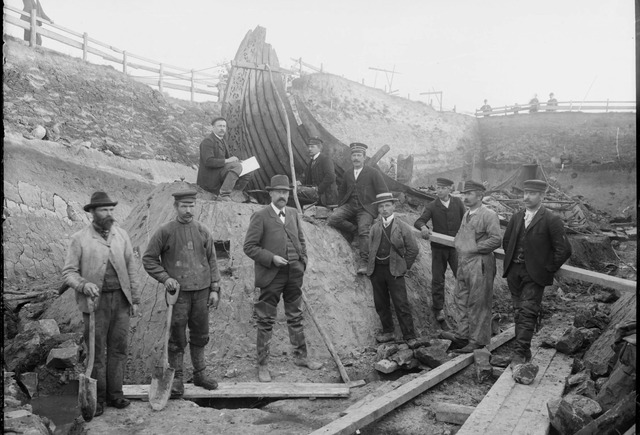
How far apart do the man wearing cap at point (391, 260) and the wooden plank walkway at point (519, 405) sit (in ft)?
5.09

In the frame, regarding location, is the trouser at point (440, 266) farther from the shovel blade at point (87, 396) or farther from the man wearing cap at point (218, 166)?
→ the shovel blade at point (87, 396)

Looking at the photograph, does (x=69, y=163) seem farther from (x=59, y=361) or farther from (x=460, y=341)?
(x=460, y=341)

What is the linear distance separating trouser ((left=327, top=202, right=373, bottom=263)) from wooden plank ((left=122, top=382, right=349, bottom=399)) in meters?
2.52

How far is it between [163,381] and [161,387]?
0.05m

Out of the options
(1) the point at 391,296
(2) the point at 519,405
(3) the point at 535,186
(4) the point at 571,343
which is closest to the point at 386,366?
(1) the point at 391,296

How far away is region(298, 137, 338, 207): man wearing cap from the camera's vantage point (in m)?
7.64

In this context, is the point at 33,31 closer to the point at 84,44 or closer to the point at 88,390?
the point at 84,44

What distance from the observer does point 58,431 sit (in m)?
3.97

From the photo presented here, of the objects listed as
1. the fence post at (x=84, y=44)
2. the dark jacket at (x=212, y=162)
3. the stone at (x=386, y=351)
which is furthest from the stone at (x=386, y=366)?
the fence post at (x=84, y=44)

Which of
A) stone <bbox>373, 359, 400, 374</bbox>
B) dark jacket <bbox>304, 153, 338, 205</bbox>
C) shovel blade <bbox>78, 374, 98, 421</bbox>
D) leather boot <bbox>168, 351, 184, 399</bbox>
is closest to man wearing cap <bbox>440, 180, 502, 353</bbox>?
stone <bbox>373, 359, 400, 374</bbox>

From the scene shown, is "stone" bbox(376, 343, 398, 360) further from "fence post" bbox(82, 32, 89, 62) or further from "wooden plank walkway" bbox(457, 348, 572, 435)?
"fence post" bbox(82, 32, 89, 62)

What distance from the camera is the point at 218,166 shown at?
7289 mm

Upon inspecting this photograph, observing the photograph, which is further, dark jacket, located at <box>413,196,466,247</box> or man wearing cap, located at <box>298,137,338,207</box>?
man wearing cap, located at <box>298,137,338,207</box>

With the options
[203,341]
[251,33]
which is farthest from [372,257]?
[251,33]
